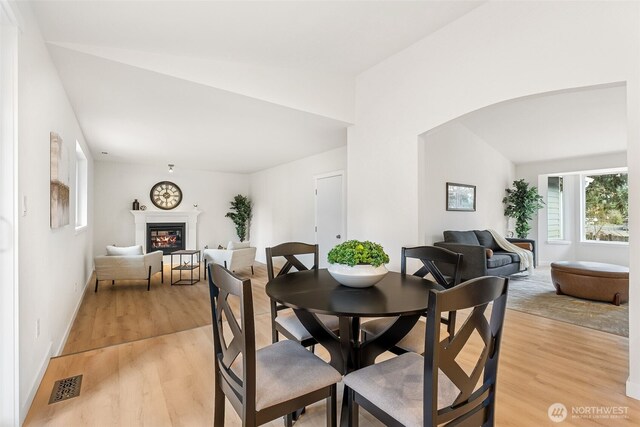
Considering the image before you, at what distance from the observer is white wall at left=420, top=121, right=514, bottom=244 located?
17.4 feet

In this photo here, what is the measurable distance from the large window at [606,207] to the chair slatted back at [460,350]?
24.7ft

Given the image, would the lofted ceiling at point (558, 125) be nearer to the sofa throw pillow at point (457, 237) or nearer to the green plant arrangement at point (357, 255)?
the sofa throw pillow at point (457, 237)

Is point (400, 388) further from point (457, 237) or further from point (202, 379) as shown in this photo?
point (457, 237)

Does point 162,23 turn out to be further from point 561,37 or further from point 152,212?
point 152,212

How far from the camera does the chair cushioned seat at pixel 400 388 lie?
1128 mm

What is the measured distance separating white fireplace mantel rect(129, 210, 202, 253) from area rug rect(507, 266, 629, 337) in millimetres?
6890

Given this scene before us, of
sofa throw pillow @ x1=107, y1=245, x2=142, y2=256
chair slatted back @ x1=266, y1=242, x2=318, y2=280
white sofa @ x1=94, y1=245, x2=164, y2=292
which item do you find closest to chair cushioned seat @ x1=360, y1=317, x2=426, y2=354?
chair slatted back @ x1=266, y1=242, x2=318, y2=280

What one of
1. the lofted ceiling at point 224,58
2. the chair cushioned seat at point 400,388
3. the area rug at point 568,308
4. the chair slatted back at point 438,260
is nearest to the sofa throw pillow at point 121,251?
the lofted ceiling at point 224,58

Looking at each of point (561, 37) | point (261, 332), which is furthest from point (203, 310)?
point (561, 37)

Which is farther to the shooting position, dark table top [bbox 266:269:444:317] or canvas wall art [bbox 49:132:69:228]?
canvas wall art [bbox 49:132:69:228]

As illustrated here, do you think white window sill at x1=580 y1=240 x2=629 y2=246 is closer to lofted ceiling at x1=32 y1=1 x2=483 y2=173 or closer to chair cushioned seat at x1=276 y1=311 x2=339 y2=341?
lofted ceiling at x1=32 y1=1 x2=483 y2=173

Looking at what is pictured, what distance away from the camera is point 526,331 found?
304 cm

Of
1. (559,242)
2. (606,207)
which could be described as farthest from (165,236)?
(606,207)

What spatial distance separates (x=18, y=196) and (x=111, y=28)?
1448mm
